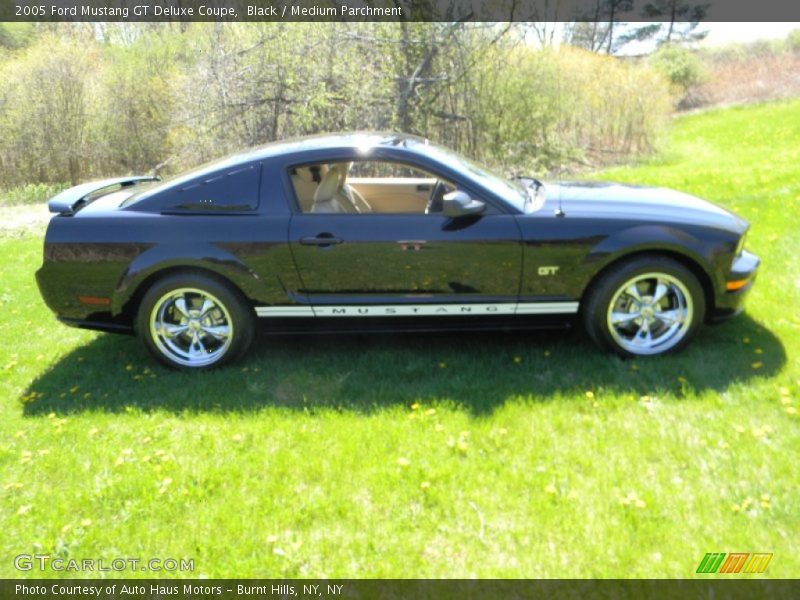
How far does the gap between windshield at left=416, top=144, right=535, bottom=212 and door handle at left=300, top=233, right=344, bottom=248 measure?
0.87m

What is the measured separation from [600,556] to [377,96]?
34.0 ft

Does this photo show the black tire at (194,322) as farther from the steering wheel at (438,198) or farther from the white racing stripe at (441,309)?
the steering wheel at (438,198)

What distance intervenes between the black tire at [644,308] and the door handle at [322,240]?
5.40 feet

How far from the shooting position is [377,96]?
1169cm

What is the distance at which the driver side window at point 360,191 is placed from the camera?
4.19 m

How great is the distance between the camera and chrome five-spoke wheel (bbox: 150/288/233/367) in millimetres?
4254

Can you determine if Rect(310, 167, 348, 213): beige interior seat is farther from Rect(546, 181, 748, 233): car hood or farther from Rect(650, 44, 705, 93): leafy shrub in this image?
Rect(650, 44, 705, 93): leafy shrub

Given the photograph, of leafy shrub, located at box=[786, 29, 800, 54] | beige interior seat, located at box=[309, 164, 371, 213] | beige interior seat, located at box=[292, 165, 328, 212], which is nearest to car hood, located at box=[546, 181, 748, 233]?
beige interior seat, located at box=[309, 164, 371, 213]

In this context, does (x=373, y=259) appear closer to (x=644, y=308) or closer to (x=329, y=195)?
(x=329, y=195)

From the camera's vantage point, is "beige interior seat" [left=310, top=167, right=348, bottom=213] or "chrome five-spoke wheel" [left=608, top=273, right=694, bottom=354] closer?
"chrome five-spoke wheel" [left=608, top=273, right=694, bottom=354]

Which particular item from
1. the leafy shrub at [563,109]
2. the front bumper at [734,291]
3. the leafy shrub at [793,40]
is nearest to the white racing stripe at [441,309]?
the front bumper at [734,291]

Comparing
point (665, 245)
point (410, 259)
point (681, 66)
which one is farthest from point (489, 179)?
point (681, 66)
